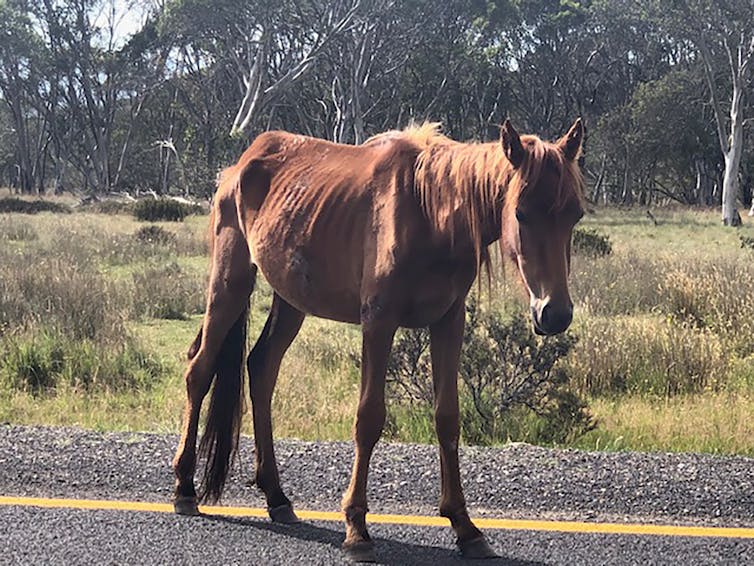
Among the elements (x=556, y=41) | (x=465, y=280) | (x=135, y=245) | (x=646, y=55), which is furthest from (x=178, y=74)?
(x=465, y=280)

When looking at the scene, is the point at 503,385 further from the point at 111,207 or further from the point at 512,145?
the point at 111,207

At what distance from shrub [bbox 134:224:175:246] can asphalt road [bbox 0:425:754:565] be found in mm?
16597

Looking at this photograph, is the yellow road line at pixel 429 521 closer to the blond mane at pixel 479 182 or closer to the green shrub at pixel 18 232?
the blond mane at pixel 479 182

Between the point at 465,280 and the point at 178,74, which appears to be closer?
the point at 465,280

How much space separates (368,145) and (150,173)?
69.3m

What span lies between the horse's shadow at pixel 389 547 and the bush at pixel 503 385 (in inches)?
95.6

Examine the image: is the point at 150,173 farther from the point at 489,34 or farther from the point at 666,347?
the point at 666,347

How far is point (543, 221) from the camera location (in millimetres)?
3561

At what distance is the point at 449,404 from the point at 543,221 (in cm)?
106

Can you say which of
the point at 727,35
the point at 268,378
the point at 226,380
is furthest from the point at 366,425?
the point at 727,35

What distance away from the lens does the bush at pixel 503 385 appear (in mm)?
6836

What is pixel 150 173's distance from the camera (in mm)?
71500

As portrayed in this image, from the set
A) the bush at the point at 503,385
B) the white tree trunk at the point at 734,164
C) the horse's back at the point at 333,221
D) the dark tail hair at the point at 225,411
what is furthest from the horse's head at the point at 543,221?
the white tree trunk at the point at 734,164

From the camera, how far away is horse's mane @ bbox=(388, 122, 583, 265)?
3.60m
